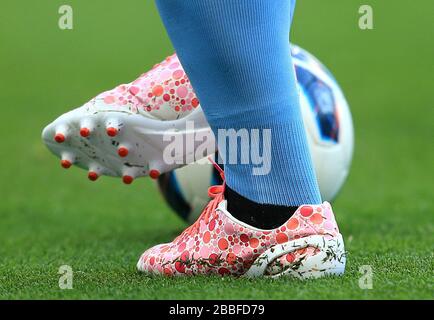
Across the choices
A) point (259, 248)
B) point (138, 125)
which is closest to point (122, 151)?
point (138, 125)

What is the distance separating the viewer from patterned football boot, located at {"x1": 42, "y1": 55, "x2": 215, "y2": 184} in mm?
1863

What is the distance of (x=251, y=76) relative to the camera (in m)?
1.51

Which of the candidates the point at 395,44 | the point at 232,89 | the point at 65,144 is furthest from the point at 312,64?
the point at 395,44

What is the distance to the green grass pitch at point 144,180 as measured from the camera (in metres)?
1.59

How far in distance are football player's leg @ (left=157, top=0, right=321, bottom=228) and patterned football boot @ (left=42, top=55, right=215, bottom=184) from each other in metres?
0.30

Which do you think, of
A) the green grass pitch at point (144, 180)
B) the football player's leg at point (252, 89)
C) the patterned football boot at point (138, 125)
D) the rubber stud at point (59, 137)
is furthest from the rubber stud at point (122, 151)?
the football player's leg at point (252, 89)

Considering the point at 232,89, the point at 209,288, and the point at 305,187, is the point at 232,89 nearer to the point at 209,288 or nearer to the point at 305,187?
the point at 305,187

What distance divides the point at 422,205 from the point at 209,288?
69.7 inches

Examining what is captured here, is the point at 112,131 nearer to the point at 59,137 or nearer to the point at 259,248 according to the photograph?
the point at 59,137

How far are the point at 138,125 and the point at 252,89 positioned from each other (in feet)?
1.39

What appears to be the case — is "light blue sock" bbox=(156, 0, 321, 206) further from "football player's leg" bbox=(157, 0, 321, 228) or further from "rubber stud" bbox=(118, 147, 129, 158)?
"rubber stud" bbox=(118, 147, 129, 158)

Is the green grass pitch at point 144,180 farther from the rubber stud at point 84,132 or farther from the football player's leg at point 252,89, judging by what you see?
the rubber stud at point 84,132

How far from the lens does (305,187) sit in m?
1.58

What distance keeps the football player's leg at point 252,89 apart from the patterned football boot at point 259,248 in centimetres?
2
